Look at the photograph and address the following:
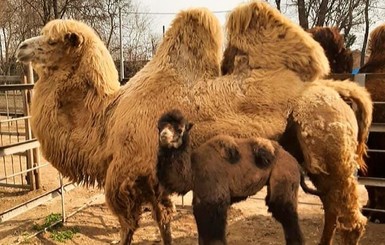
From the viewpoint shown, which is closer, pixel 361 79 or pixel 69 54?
pixel 69 54

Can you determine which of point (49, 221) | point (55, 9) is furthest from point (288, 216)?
point (55, 9)

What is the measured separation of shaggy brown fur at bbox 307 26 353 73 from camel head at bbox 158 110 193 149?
138 inches

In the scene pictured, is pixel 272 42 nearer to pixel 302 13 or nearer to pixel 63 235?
pixel 63 235

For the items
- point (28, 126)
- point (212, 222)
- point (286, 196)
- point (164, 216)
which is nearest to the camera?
point (212, 222)

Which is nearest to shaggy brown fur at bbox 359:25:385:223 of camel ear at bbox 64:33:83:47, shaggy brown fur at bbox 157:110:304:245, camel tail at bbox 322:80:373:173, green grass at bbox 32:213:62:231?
camel tail at bbox 322:80:373:173

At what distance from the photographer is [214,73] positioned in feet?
12.4

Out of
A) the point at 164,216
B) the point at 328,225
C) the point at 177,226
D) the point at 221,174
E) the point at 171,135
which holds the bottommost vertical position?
the point at 177,226

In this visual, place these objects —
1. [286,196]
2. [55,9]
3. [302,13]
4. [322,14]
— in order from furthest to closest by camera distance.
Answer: [322,14] < [302,13] < [55,9] < [286,196]

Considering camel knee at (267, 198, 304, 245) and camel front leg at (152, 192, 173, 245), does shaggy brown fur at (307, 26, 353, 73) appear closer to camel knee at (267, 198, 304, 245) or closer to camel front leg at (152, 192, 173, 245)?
camel front leg at (152, 192, 173, 245)

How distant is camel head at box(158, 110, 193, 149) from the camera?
2662 millimetres

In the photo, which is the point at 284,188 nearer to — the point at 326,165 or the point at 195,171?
the point at 195,171

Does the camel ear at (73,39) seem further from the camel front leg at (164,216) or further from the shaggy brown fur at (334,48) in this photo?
the shaggy brown fur at (334,48)

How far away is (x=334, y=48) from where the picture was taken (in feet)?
18.6

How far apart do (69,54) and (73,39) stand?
140 millimetres
